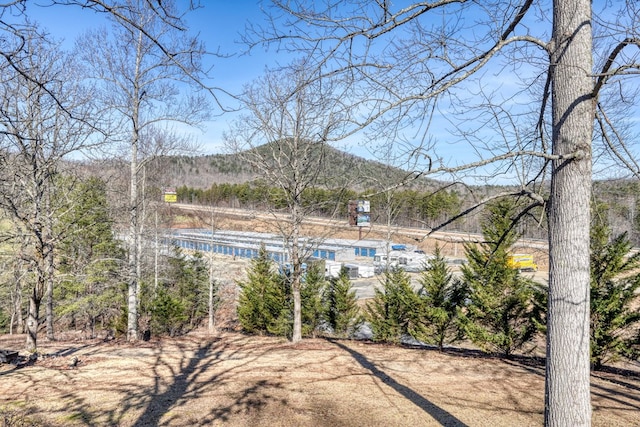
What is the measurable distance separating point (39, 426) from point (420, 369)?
6.05 metres

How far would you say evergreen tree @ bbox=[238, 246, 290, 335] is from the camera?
42.5 feet

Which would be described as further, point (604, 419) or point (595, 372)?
point (595, 372)

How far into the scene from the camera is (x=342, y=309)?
1267cm

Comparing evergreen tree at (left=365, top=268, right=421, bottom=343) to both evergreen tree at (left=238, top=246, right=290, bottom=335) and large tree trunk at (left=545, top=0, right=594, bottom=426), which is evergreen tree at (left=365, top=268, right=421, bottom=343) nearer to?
evergreen tree at (left=238, top=246, right=290, bottom=335)

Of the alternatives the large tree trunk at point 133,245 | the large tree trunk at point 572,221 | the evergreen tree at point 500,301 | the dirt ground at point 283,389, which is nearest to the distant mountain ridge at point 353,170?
the large tree trunk at point 572,221

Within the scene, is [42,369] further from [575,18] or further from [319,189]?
[575,18]

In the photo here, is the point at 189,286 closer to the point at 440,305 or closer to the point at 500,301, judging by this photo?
the point at 440,305

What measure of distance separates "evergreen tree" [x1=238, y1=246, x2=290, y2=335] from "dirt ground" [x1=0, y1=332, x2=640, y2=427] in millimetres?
3953

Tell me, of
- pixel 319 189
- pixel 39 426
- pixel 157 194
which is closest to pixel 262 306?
pixel 319 189

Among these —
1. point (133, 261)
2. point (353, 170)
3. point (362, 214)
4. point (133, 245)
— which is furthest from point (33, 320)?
point (362, 214)

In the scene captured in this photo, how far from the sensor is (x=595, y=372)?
788 centimetres

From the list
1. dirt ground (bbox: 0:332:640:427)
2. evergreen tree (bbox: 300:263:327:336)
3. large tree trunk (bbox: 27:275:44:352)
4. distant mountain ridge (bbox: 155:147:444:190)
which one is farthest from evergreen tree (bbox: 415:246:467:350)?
large tree trunk (bbox: 27:275:44:352)

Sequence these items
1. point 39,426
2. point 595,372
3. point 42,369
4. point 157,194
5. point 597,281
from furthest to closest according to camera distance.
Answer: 1. point 157,194
2. point 597,281
3. point 595,372
4. point 42,369
5. point 39,426

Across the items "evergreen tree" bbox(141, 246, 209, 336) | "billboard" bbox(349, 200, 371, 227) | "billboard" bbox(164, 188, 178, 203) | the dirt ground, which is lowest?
"evergreen tree" bbox(141, 246, 209, 336)
